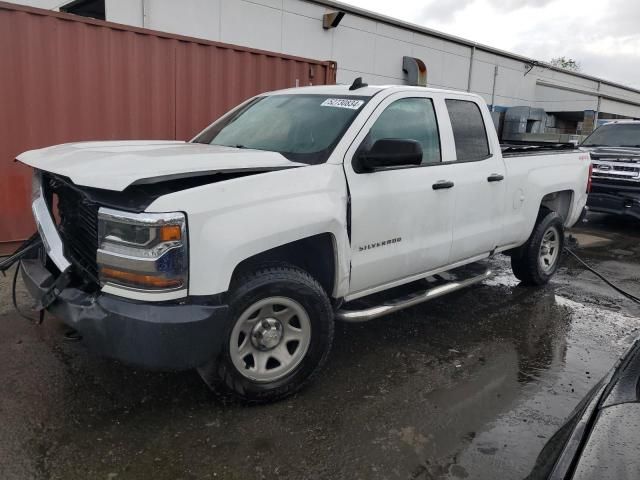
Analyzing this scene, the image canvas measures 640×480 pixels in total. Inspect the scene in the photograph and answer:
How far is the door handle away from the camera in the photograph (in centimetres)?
400

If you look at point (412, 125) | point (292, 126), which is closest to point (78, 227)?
point (292, 126)

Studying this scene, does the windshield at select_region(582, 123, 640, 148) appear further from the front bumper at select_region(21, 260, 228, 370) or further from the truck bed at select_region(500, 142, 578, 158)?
the front bumper at select_region(21, 260, 228, 370)

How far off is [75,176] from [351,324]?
2655 mm

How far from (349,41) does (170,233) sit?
12489mm

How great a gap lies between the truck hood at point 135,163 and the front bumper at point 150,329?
602mm

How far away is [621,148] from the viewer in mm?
9852

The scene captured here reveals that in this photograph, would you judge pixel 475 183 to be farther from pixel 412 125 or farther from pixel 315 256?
pixel 315 256

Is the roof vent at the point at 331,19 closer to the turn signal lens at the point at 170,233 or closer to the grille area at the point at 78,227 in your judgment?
the grille area at the point at 78,227

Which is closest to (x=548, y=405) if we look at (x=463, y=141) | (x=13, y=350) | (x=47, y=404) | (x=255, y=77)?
(x=463, y=141)

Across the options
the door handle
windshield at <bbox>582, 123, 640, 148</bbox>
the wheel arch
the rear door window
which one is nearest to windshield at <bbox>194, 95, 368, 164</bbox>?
the wheel arch

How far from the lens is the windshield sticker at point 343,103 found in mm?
3734

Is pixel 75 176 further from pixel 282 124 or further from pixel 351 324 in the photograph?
pixel 351 324

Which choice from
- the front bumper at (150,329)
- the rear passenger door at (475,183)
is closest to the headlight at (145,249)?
the front bumper at (150,329)

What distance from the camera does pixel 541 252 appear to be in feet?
18.9
